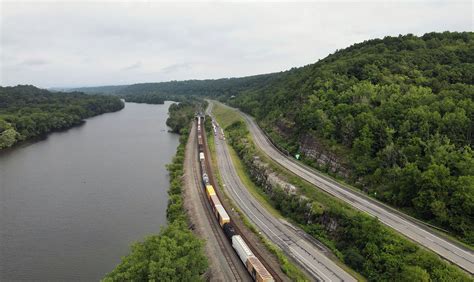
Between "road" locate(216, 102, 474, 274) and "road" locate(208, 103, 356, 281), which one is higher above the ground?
"road" locate(216, 102, 474, 274)

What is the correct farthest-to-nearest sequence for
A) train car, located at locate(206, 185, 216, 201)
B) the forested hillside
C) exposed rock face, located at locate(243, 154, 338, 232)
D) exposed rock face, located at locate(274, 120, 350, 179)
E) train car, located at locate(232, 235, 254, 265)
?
1. exposed rock face, located at locate(274, 120, 350, 179)
2. train car, located at locate(206, 185, 216, 201)
3. exposed rock face, located at locate(243, 154, 338, 232)
4. the forested hillside
5. train car, located at locate(232, 235, 254, 265)

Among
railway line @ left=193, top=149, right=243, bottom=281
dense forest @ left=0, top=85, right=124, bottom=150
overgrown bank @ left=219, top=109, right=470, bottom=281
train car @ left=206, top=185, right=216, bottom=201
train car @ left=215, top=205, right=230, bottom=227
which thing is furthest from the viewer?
dense forest @ left=0, top=85, right=124, bottom=150

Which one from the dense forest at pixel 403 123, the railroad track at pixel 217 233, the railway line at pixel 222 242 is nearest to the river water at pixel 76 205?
the railroad track at pixel 217 233

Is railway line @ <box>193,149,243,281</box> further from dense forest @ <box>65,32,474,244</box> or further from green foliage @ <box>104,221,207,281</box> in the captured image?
dense forest @ <box>65,32,474,244</box>

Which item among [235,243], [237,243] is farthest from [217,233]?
[237,243]

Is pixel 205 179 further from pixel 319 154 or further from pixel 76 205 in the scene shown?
pixel 319 154

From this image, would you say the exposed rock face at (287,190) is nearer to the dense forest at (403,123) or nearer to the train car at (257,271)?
the dense forest at (403,123)

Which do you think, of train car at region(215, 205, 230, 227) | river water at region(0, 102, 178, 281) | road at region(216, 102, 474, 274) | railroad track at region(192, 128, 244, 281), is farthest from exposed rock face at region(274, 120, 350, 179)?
river water at region(0, 102, 178, 281)
